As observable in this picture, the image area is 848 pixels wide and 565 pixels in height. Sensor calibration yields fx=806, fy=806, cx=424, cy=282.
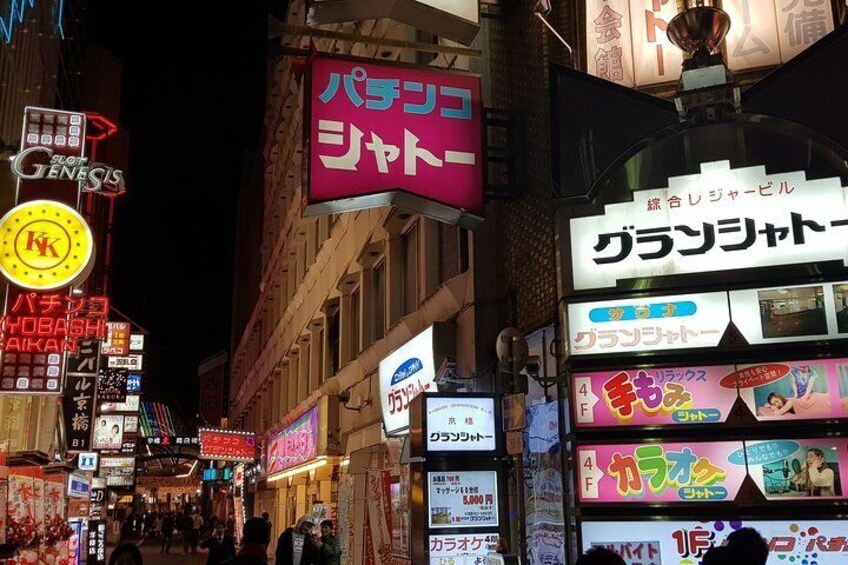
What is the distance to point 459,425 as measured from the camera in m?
10.1

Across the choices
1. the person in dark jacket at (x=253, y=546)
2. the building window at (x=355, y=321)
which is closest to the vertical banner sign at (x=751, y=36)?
the person in dark jacket at (x=253, y=546)

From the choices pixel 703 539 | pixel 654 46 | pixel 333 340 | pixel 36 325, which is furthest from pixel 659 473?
pixel 333 340

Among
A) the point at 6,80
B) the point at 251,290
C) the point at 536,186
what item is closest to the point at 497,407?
the point at 536,186

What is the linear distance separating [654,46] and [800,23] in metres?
1.51

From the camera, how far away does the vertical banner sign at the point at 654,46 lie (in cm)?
902

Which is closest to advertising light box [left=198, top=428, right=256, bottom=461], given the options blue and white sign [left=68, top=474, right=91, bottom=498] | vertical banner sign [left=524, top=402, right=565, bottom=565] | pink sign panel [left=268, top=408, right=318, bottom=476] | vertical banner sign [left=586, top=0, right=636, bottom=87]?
pink sign panel [left=268, top=408, right=318, bottom=476]

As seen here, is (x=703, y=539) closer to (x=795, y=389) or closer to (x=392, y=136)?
(x=795, y=389)

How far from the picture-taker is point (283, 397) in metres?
34.2

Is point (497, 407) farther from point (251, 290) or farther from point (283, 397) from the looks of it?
point (251, 290)

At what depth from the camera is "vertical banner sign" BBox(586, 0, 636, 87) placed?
363 inches

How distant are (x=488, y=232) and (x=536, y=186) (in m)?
1.81

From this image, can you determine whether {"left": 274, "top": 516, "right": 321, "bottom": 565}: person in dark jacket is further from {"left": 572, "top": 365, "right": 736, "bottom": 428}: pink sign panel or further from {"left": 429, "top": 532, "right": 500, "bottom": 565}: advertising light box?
{"left": 572, "top": 365, "right": 736, "bottom": 428}: pink sign panel

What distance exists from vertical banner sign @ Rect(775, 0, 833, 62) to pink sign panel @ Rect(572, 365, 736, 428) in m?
4.07

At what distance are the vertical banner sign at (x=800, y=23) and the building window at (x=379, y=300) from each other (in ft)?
38.6
